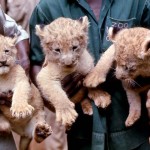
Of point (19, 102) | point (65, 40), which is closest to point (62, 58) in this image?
point (65, 40)

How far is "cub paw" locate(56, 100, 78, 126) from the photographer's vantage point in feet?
9.54

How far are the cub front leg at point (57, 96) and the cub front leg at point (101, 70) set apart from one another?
0.16m

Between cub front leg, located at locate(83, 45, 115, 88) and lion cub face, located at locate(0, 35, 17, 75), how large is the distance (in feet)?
1.46

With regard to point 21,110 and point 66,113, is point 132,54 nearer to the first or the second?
point 66,113

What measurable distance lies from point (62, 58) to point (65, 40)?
0.10 metres

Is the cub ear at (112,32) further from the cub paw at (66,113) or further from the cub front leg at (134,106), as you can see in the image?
the cub paw at (66,113)

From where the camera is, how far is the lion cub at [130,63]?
111 inches

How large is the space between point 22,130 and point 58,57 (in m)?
0.56

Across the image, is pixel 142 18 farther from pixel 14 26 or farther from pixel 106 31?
pixel 14 26

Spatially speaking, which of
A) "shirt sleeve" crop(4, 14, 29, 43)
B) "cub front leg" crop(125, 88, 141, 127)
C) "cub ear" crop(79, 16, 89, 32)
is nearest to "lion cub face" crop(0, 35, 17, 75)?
"shirt sleeve" crop(4, 14, 29, 43)

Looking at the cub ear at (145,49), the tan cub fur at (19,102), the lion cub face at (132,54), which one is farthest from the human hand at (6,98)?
the cub ear at (145,49)

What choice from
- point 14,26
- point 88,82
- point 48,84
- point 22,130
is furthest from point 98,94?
point 14,26

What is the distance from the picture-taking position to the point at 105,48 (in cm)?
319

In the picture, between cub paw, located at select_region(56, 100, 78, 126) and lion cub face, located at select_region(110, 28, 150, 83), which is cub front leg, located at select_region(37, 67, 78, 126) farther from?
lion cub face, located at select_region(110, 28, 150, 83)
